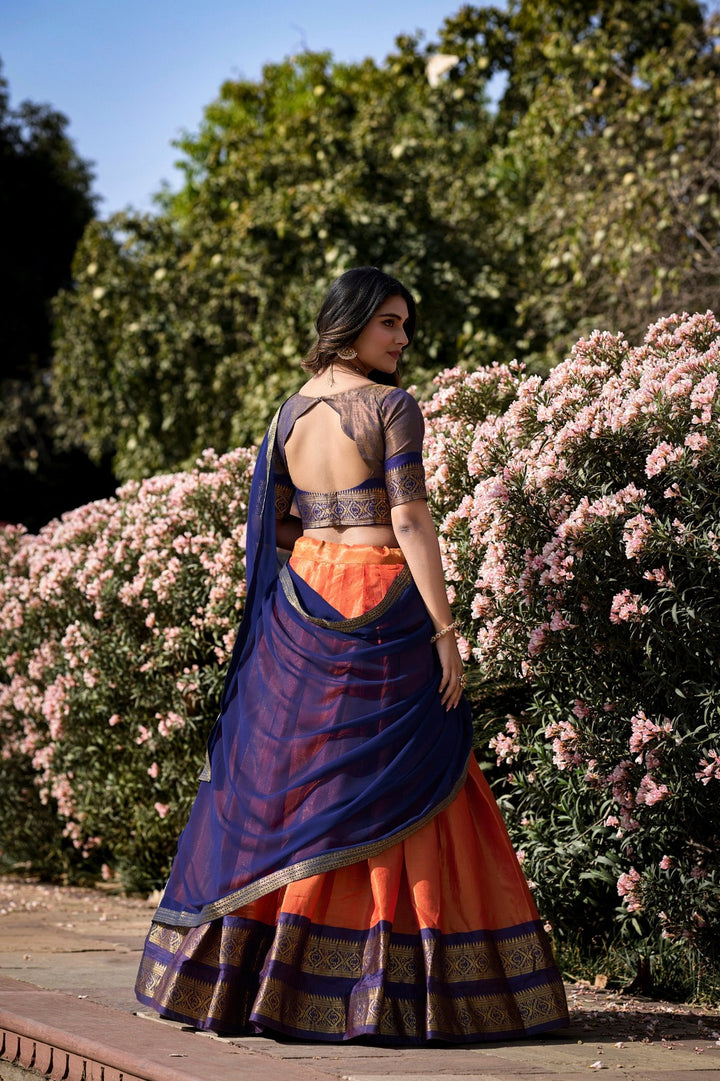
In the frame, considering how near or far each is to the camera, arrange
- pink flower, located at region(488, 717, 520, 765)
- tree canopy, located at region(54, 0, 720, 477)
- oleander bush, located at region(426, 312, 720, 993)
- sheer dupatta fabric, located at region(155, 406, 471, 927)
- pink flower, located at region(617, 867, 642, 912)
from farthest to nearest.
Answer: tree canopy, located at region(54, 0, 720, 477)
pink flower, located at region(488, 717, 520, 765)
pink flower, located at region(617, 867, 642, 912)
oleander bush, located at region(426, 312, 720, 993)
sheer dupatta fabric, located at region(155, 406, 471, 927)

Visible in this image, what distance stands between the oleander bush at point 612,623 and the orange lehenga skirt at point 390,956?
0.64 meters

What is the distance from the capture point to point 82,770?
19.4ft

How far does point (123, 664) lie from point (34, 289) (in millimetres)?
19106

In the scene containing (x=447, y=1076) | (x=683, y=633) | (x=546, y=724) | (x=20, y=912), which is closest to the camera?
(x=447, y=1076)

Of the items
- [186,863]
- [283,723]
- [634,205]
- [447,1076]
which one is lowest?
[447,1076]

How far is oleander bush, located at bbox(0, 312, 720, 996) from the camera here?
3.44 meters

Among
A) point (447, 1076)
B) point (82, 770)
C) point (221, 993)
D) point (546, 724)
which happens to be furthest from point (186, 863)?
point (82, 770)

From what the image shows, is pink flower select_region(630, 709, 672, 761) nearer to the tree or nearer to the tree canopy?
the tree canopy

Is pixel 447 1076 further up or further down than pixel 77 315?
further down

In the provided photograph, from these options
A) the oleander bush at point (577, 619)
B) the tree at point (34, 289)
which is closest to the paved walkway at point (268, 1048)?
the oleander bush at point (577, 619)

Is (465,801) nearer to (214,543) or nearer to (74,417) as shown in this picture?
(214,543)

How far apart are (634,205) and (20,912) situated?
6.58 metres

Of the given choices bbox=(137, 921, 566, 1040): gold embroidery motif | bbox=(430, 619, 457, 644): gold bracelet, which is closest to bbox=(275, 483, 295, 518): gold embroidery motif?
bbox=(430, 619, 457, 644): gold bracelet

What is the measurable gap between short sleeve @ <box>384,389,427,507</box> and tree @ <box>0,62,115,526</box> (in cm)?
1670
